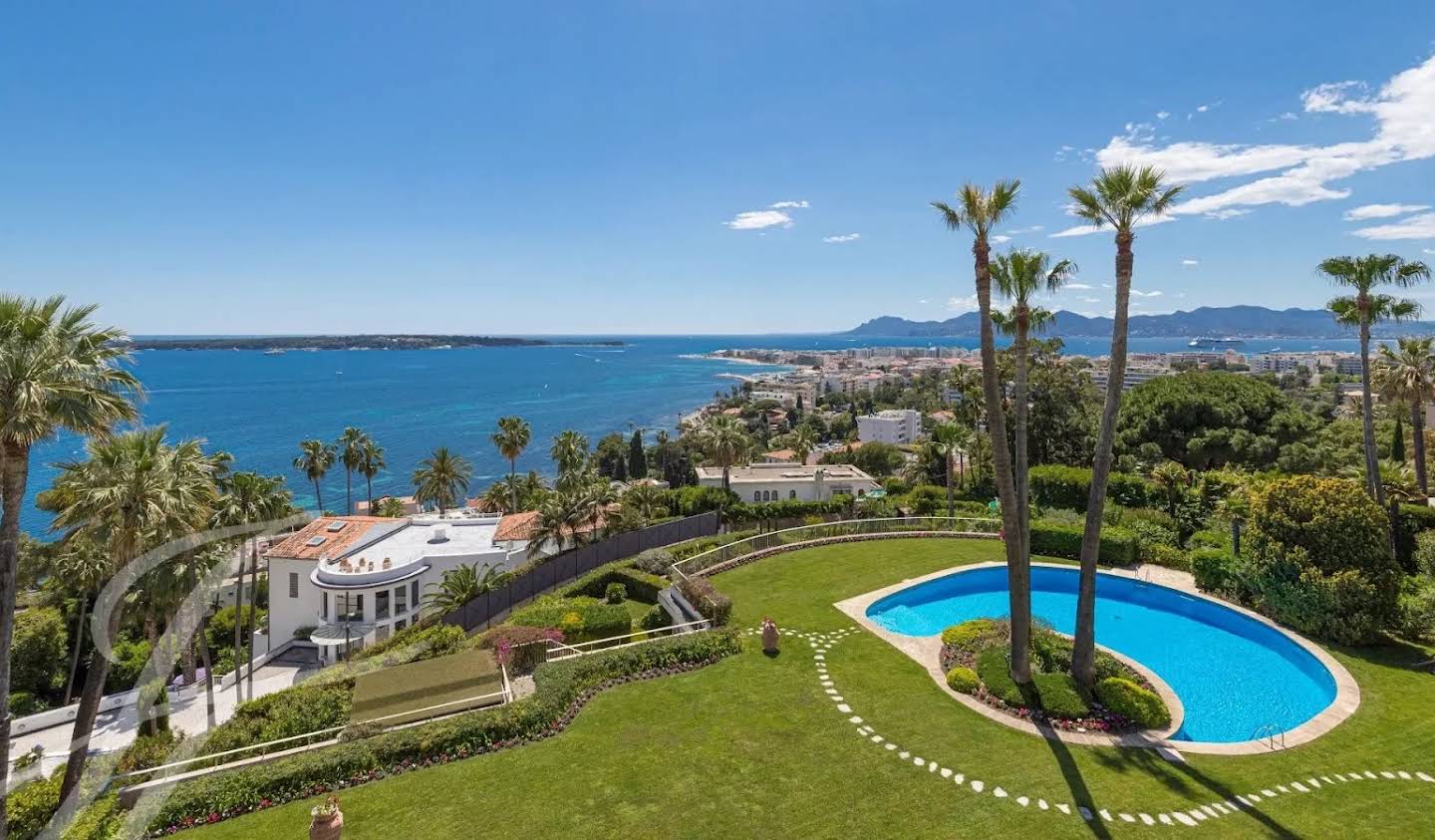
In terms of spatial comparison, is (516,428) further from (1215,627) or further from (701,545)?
(1215,627)

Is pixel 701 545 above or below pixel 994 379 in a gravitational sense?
below

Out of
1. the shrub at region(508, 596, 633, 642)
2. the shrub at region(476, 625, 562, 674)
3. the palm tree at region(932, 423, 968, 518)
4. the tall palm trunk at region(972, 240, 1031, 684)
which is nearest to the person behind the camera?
the tall palm trunk at region(972, 240, 1031, 684)

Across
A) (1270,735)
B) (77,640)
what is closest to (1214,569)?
(1270,735)

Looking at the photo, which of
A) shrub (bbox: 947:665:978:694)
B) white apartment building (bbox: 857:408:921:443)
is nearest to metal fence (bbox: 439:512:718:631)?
shrub (bbox: 947:665:978:694)

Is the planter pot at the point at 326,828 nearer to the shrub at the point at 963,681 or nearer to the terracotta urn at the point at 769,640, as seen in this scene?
the terracotta urn at the point at 769,640

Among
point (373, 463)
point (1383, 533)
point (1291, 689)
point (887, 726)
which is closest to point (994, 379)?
point (887, 726)

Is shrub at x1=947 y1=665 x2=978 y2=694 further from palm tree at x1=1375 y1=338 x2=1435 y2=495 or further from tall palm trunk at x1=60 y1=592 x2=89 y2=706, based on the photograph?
tall palm trunk at x1=60 y1=592 x2=89 y2=706

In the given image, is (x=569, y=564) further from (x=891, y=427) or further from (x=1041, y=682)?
(x=891, y=427)
